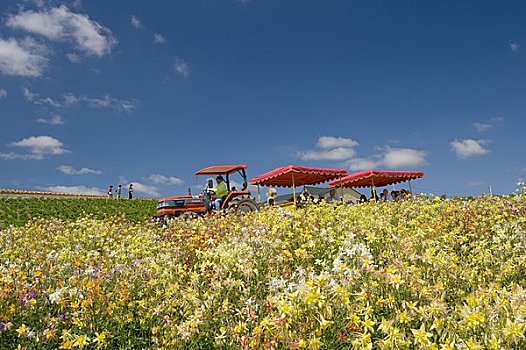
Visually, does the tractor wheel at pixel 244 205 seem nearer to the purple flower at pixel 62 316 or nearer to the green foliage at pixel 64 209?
the green foliage at pixel 64 209

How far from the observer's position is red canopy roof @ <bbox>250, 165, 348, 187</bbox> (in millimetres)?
18230

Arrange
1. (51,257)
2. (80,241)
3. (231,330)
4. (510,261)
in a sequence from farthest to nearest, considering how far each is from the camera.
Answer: (80,241) < (51,257) < (510,261) < (231,330)

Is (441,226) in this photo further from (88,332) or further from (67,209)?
(67,209)

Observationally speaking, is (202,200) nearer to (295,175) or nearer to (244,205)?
(244,205)

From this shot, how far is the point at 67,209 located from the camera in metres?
25.2

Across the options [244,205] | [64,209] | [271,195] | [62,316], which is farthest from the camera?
[64,209]

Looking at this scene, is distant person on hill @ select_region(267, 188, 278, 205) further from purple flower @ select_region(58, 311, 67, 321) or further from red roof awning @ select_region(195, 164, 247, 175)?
purple flower @ select_region(58, 311, 67, 321)

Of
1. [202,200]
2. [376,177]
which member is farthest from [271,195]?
[202,200]

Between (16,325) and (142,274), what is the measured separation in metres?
1.30

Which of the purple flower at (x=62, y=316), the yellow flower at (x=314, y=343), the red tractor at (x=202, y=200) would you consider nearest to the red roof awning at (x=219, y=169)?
the red tractor at (x=202, y=200)

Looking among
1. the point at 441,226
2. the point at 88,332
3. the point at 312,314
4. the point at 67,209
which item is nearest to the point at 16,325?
the point at 88,332

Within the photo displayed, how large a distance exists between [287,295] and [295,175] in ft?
52.7

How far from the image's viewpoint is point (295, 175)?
1911cm

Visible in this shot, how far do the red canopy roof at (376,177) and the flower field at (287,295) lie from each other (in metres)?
14.9
